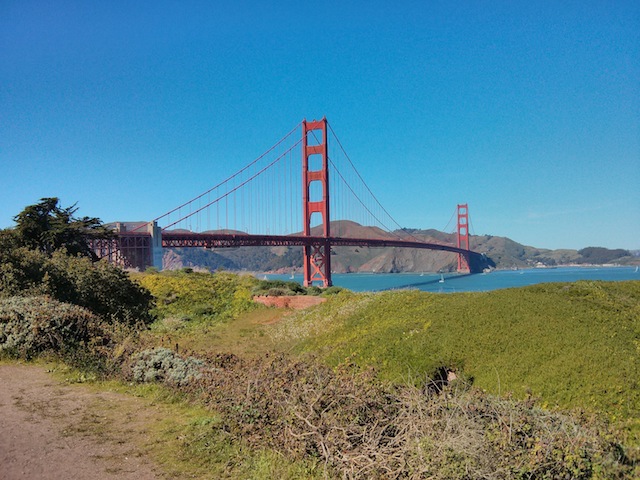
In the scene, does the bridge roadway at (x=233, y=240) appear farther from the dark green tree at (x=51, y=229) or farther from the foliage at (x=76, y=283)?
the foliage at (x=76, y=283)

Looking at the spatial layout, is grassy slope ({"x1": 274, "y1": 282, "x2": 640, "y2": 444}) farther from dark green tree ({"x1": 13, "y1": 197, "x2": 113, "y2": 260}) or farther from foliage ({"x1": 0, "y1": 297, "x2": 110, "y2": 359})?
dark green tree ({"x1": 13, "y1": 197, "x2": 113, "y2": 260})

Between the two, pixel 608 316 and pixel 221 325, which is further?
pixel 221 325

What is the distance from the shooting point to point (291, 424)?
489cm

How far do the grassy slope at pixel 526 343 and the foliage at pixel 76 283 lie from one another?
7573mm

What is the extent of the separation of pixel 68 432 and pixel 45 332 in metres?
4.58

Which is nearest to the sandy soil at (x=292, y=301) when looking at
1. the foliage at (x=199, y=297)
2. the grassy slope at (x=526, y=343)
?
the foliage at (x=199, y=297)

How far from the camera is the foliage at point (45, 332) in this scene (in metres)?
9.61

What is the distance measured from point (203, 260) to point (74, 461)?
10851 cm

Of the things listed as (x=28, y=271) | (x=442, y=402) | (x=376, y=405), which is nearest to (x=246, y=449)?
(x=376, y=405)

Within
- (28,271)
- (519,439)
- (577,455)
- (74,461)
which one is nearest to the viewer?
(577,455)

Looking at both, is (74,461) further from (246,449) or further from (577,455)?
(577,455)

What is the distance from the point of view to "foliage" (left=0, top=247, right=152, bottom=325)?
14.0 m

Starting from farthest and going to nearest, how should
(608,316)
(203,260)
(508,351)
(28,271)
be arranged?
1. (203,260)
2. (28,271)
3. (608,316)
4. (508,351)

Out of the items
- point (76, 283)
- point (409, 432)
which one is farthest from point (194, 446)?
point (76, 283)
